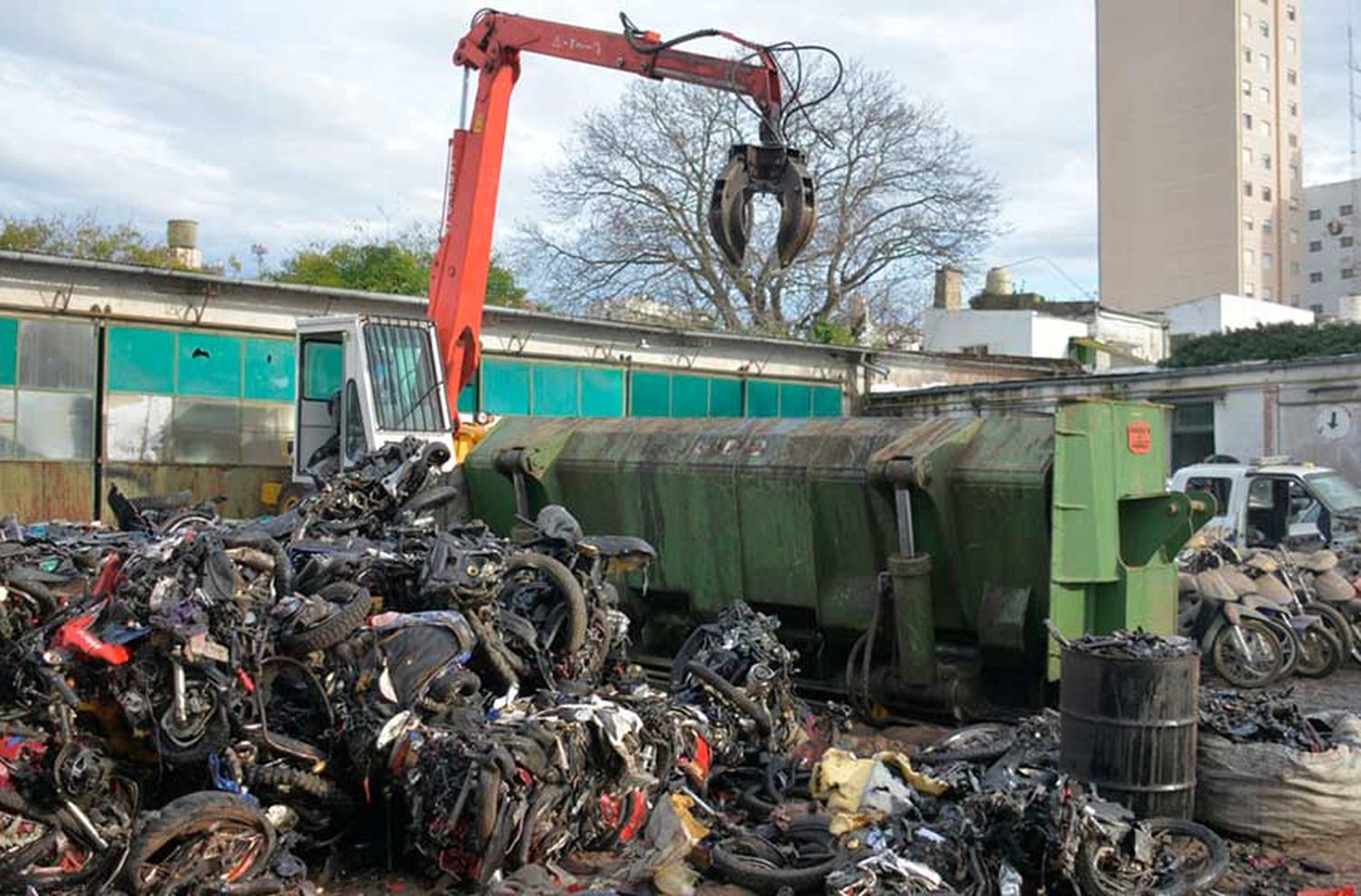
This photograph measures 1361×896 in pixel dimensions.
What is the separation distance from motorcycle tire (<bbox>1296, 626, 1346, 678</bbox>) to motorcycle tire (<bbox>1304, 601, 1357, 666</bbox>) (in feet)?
0.21

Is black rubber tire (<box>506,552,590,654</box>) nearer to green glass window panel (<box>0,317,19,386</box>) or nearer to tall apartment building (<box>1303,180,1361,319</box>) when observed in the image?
green glass window panel (<box>0,317,19,386</box>)

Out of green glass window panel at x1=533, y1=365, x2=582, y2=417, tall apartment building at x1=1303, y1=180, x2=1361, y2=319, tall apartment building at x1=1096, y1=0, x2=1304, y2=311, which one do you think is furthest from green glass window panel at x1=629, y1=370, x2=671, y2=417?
tall apartment building at x1=1303, y1=180, x2=1361, y2=319

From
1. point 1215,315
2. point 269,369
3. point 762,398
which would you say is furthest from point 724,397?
point 1215,315

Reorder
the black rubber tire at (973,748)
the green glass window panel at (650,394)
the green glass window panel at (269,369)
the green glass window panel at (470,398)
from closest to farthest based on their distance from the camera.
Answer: the black rubber tire at (973,748), the green glass window panel at (269,369), the green glass window panel at (470,398), the green glass window panel at (650,394)

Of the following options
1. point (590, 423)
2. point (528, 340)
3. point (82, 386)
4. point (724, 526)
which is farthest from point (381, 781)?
point (528, 340)

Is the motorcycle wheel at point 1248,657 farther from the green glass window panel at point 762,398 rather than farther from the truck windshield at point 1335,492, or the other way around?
the green glass window panel at point 762,398

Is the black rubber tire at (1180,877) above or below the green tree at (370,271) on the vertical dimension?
below

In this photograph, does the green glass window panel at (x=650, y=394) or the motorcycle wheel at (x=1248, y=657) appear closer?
the motorcycle wheel at (x=1248, y=657)

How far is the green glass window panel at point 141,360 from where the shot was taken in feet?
43.7

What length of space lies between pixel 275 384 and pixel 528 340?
3960mm

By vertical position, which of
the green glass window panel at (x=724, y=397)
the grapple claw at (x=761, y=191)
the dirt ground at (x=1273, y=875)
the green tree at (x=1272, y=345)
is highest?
the green tree at (x=1272, y=345)

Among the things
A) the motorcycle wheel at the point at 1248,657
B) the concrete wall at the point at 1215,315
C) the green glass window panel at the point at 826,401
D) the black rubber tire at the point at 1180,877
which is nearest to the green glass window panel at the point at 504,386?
the green glass window panel at the point at 826,401

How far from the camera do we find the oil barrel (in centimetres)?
534

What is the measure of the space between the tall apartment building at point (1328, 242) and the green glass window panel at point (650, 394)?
2092 inches
